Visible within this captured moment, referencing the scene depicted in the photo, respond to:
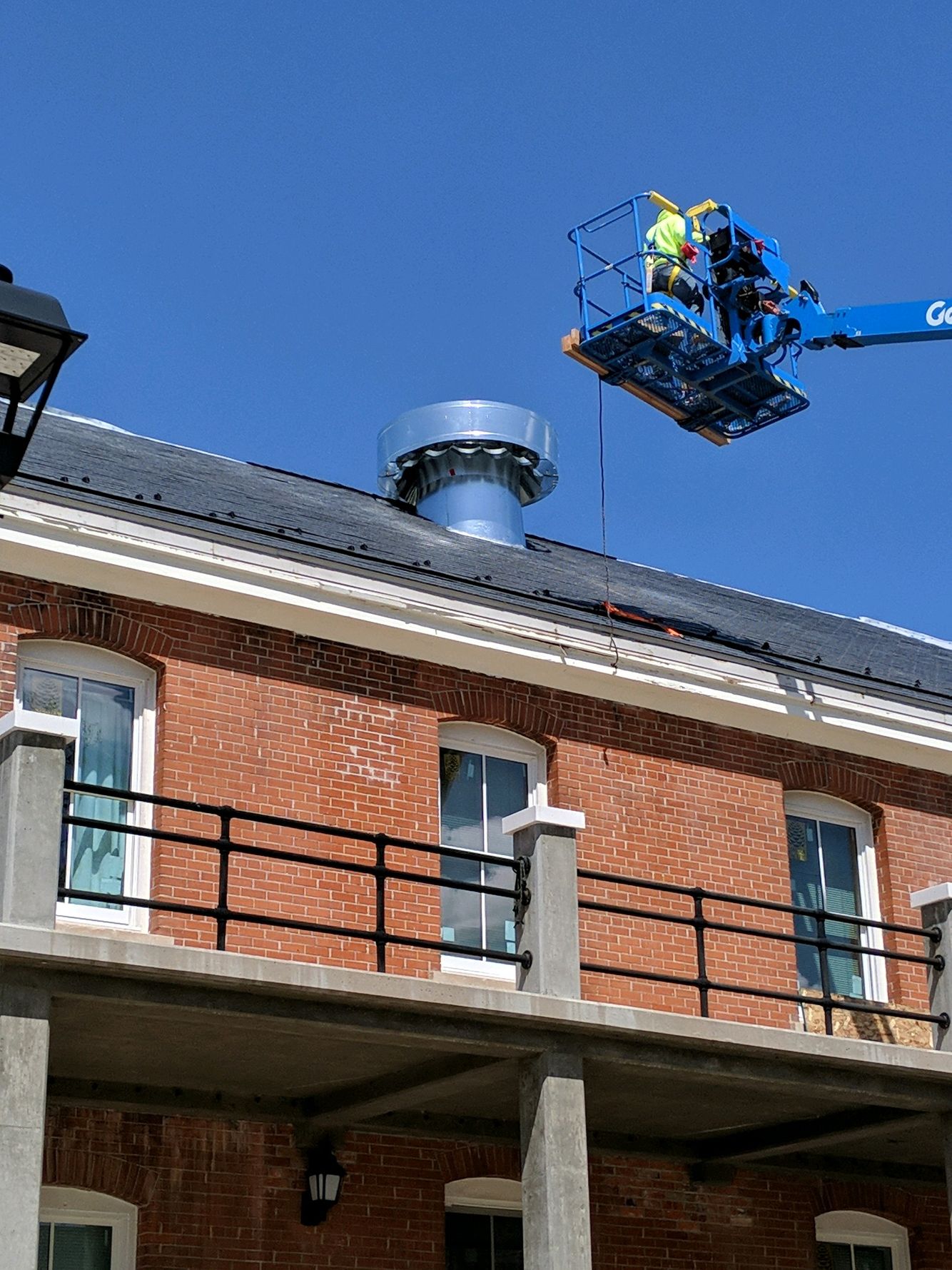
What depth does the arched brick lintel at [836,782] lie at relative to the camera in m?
16.8

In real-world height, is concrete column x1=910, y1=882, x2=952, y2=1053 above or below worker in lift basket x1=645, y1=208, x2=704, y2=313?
below

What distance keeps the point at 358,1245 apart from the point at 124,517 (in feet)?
17.3

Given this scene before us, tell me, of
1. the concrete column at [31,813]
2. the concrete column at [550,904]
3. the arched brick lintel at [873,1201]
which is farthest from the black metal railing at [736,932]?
the concrete column at [31,813]

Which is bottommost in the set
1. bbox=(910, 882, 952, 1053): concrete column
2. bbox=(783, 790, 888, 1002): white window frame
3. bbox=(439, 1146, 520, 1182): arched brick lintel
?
bbox=(439, 1146, 520, 1182): arched brick lintel

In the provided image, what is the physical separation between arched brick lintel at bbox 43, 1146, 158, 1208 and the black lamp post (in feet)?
23.0

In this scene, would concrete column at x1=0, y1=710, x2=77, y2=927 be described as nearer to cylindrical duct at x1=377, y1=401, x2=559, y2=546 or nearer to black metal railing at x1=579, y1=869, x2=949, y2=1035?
black metal railing at x1=579, y1=869, x2=949, y2=1035

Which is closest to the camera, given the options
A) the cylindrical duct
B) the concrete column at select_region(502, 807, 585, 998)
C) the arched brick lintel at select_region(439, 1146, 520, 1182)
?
the concrete column at select_region(502, 807, 585, 998)

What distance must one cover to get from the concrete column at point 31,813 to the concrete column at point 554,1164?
318cm

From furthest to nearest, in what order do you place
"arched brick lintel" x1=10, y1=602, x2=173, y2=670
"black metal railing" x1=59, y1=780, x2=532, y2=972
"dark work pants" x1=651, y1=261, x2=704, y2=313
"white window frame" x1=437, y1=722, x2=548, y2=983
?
"dark work pants" x1=651, y1=261, x2=704, y2=313, "white window frame" x1=437, y1=722, x2=548, y2=983, "arched brick lintel" x1=10, y1=602, x2=173, y2=670, "black metal railing" x1=59, y1=780, x2=532, y2=972

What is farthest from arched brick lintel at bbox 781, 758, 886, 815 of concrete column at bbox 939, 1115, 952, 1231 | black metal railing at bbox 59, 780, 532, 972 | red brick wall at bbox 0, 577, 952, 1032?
black metal railing at bbox 59, 780, 532, 972

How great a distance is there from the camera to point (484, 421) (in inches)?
850

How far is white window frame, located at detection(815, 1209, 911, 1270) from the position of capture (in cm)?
1620

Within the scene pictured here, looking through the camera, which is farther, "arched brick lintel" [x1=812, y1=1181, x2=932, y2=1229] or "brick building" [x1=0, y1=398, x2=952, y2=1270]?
"arched brick lintel" [x1=812, y1=1181, x2=932, y2=1229]

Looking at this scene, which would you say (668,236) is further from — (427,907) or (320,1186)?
(320,1186)
